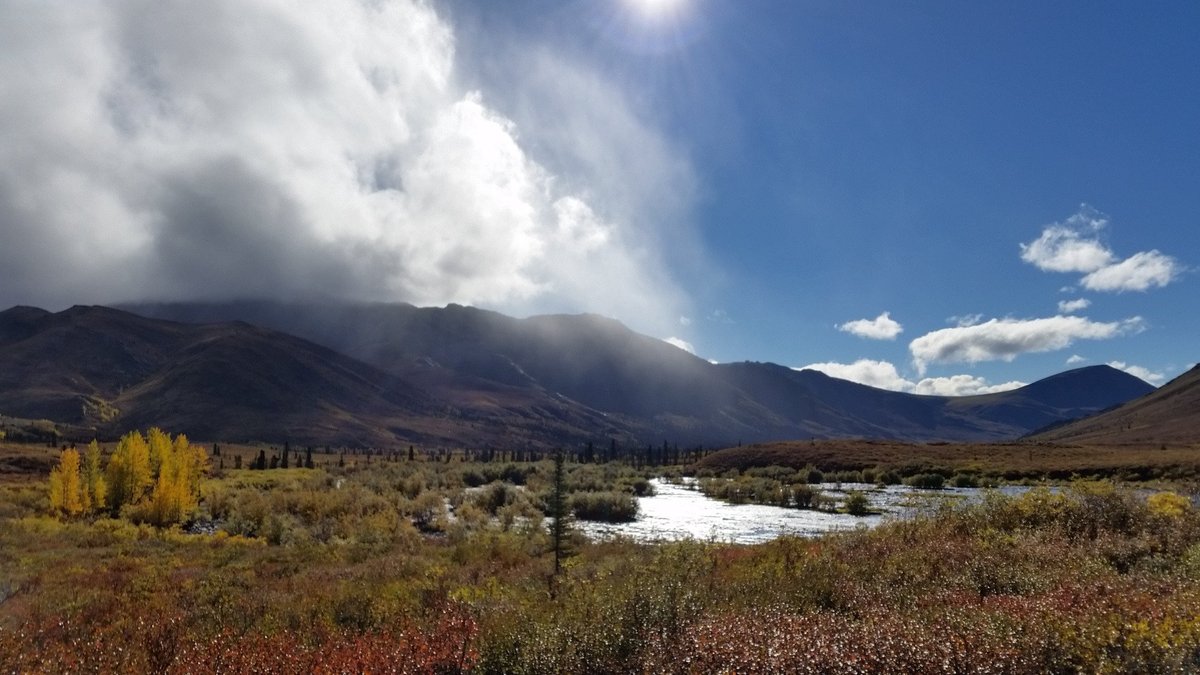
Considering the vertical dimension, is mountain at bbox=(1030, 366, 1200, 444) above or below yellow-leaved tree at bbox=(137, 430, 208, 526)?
above

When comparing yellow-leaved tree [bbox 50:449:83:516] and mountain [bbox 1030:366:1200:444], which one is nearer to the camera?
yellow-leaved tree [bbox 50:449:83:516]

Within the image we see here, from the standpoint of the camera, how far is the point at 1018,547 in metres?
11.6

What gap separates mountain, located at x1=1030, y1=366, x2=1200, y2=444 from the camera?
126 m

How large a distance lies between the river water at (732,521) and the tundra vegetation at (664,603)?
343 inches

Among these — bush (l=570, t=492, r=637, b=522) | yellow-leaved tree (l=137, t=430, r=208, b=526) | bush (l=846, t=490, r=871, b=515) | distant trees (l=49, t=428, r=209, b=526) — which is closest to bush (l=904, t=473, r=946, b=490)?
bush (l=846, t=490, r=871, b=515)

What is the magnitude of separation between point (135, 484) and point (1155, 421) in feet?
645

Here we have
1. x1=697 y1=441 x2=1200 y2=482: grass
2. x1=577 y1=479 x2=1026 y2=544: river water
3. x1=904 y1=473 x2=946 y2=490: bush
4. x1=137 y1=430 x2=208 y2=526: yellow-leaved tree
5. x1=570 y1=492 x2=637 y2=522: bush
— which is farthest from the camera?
x1=904 y1=473 x2=946 y2=490: bush

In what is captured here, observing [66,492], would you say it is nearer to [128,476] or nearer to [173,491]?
[128,476]

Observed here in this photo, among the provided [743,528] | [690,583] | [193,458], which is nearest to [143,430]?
[193,458]

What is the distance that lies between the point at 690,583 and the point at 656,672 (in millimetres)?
4158

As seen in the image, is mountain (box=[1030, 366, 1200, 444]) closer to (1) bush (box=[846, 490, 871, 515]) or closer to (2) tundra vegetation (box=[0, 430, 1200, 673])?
(1) bush (box=[846, 490, 871, 515])

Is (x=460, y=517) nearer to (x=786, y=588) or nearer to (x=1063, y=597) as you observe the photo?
(x=786, y=588)

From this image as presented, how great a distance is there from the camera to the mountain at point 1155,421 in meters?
126

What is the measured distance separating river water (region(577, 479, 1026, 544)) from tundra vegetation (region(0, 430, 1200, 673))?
8.70 m
